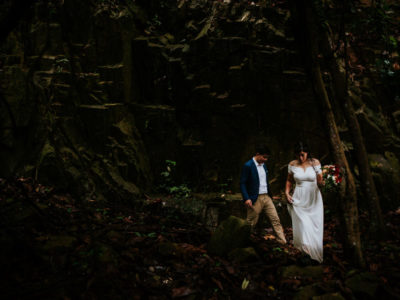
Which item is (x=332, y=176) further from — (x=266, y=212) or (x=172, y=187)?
(x=172, y=187)

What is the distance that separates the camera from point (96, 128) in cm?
802

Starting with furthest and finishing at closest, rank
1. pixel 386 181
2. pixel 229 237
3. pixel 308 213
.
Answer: pixel 386 181
pixel 308 213
pixel 229 237

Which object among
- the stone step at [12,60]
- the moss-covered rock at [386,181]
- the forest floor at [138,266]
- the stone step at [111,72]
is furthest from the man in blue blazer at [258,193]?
the stone step at [12,60]

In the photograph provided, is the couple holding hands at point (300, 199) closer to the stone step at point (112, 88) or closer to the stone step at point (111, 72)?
the stone step at point (112, 88)

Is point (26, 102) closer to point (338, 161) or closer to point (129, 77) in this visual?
point (129, 77)

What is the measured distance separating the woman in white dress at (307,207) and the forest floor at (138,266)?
36 cm

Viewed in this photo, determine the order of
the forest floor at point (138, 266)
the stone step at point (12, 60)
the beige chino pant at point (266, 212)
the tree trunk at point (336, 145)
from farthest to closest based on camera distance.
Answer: the stone step at point (12, 60), the beige chino pant at point (266, 212), the tree trunk at point (336, 145), the forest floor at point (138, 266)

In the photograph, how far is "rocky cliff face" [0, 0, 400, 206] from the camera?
27.0ft

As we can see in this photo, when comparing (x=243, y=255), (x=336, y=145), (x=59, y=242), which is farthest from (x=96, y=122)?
(x=336, y=145)

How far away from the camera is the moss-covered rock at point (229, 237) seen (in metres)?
4.79

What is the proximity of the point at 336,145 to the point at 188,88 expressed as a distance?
5.68 meters

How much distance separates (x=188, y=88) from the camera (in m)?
9.30

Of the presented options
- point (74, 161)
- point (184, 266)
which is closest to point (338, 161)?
point (184, 266)

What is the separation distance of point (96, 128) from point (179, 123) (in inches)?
112
